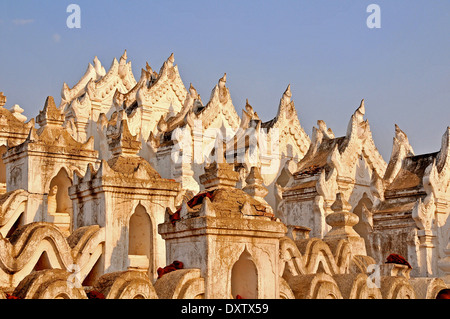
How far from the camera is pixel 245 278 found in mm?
10422

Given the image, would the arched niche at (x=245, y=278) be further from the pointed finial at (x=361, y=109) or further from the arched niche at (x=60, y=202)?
the pointed finial at (x=361, y=109)

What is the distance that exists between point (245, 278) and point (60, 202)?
597cm

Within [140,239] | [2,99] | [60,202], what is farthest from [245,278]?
[2,99]

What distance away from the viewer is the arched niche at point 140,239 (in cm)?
1268

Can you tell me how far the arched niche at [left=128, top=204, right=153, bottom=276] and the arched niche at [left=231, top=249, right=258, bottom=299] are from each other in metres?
2.58

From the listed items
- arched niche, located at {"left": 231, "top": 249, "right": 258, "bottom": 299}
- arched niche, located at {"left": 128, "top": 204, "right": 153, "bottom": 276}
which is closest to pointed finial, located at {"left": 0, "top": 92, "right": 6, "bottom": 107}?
arched niche, located at {"left": 128, "top": 204, "right": 153, "bottom": 276}

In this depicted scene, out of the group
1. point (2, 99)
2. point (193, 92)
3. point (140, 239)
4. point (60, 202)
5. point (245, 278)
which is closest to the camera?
point (245, 278)

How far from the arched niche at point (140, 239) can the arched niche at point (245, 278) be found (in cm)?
258

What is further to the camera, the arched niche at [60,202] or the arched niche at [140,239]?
the arched niche at [60,202]

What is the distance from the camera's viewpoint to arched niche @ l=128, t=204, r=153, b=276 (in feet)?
41.6

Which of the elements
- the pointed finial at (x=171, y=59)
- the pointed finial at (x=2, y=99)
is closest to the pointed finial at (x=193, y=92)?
the pointed finial at (x=171, y=59)

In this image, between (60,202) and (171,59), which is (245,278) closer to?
(60,202)

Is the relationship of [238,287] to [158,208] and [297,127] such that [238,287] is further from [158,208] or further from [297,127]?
[297,127]
